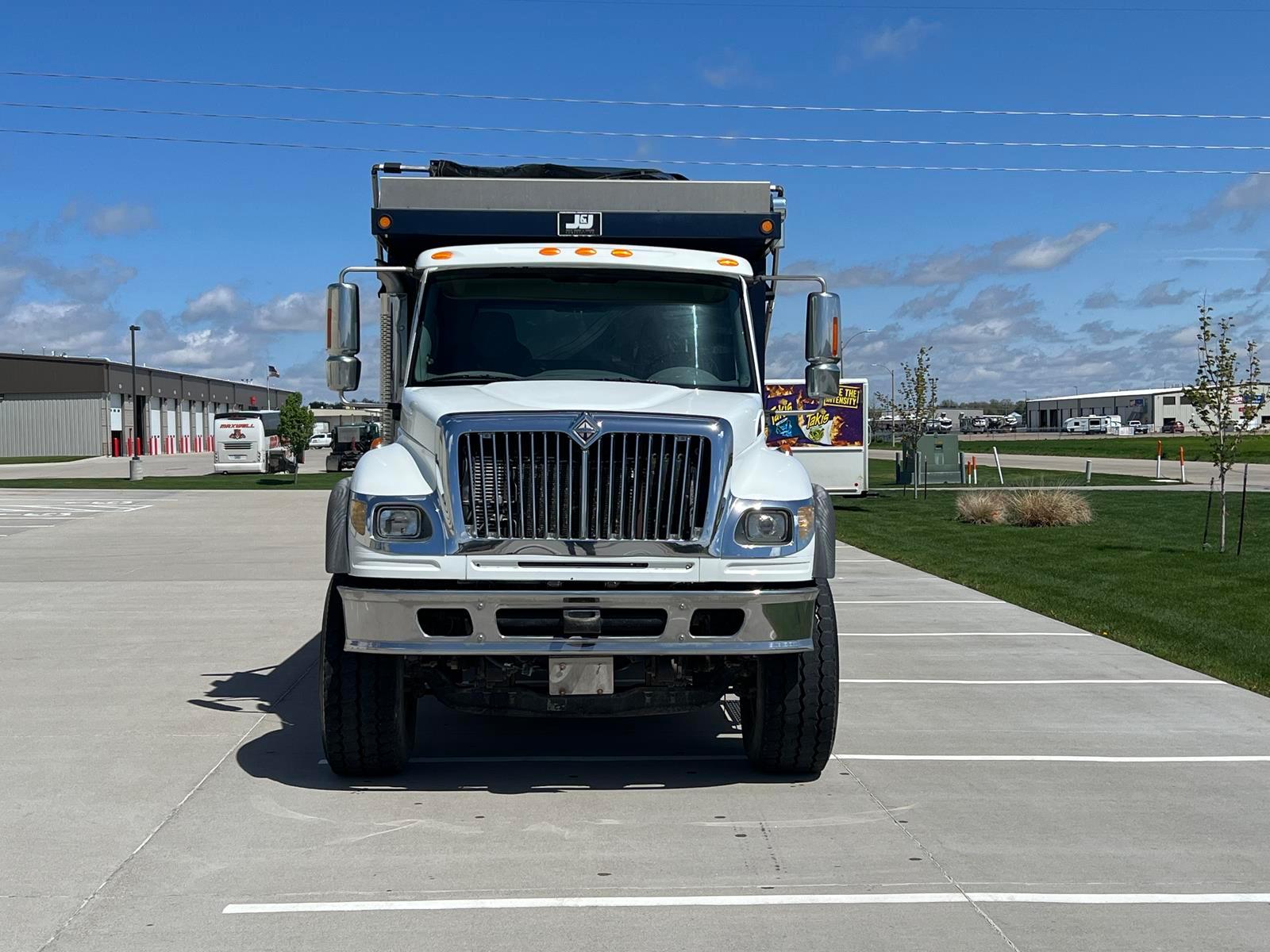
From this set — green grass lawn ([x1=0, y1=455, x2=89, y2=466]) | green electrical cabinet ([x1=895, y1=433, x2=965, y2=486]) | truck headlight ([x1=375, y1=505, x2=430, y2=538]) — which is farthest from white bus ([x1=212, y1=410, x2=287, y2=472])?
truck headlight ([x1=375, y1=505, x2=430, y2=538])

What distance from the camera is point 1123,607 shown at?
13562 mm

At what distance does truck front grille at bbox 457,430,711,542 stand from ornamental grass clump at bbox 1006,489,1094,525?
19.0 metres

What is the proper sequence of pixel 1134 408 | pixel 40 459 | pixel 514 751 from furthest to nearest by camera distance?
pixel 1134 408 < pixel 40 459 < pixel 514 751

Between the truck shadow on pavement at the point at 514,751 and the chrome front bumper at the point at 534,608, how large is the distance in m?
0.96

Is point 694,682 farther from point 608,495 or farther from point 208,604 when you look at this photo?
point 208,604

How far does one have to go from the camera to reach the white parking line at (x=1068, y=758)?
731 centimetres

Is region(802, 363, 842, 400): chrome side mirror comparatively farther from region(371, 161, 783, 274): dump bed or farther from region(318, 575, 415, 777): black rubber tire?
region(318, 575, 415, 777): black rubber tire

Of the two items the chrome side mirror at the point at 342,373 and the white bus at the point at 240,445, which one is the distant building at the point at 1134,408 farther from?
the chrome side mirror at the point at 342,373

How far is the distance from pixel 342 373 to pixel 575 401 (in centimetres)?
184

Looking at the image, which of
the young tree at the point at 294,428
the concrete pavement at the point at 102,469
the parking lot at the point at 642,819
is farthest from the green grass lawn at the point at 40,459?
the parking lot at the point at 642,819

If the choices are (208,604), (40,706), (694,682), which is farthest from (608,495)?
(208,604)

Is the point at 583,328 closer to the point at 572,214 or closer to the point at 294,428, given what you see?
the point at 572,214

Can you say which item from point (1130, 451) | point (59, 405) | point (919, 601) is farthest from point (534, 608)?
A: point (59, 405)

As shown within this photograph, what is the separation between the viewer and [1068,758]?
738 centimetres
